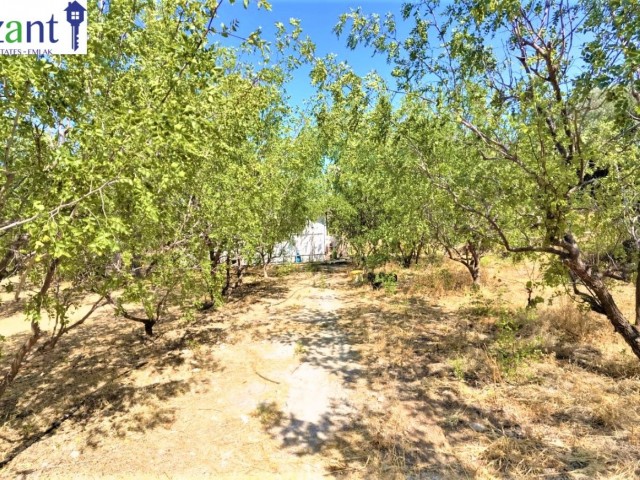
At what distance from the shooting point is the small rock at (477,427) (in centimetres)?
459

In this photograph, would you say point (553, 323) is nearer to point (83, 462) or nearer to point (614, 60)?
point (614, 60)

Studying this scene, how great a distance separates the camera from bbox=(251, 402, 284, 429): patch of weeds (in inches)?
200

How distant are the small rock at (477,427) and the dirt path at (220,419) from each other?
62.4 inches

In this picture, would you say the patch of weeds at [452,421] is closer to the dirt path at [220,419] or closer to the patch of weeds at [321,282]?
the dirt path at [220,419]

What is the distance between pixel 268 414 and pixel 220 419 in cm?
70

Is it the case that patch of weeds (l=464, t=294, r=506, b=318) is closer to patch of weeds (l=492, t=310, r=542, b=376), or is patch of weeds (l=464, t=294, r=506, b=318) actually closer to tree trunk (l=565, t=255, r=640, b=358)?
patch of weeds (l=492, t=310, r=542, b=376)

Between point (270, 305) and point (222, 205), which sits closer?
point (222, 205)

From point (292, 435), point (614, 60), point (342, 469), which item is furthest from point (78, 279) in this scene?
point (614, 60)

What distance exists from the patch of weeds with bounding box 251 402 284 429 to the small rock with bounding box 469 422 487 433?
2.56 metres

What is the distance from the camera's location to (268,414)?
530cm

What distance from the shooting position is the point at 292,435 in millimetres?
4770

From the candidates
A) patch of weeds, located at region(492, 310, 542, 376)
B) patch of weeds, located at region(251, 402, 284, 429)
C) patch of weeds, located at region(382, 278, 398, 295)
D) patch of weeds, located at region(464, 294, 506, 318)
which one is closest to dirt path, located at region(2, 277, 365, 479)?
patch of weeds, located at region(251, 402, 284, 429)

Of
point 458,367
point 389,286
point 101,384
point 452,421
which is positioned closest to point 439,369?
point 458,367

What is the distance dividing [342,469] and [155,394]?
3.68 metres
